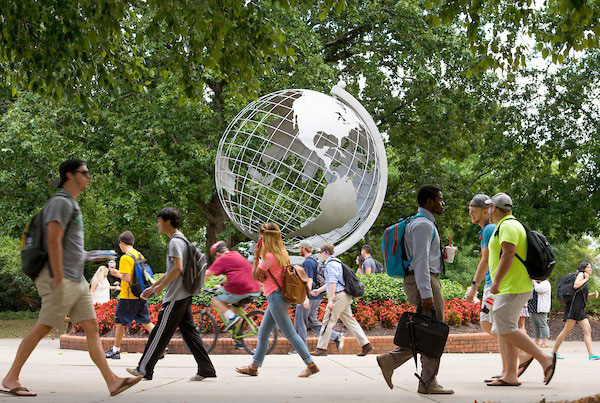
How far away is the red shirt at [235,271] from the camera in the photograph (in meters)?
11.3

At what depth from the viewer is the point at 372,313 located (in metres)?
14.7

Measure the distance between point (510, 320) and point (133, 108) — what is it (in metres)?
16.2

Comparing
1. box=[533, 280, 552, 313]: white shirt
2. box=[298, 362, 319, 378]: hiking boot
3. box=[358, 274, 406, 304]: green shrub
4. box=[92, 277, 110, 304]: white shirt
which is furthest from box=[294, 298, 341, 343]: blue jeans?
box=[92, 277, 110, 304]: white shirt

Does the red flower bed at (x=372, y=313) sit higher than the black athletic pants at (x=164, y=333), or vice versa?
the red flower bed at (x=372, y=313)

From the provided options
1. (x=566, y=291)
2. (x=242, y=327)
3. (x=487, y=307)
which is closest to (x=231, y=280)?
(x=242, y=327)

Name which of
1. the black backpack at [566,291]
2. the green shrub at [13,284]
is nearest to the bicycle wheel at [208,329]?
the black backpack at [566,291]

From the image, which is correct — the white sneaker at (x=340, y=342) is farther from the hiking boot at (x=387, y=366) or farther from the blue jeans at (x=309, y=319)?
the hiking boot at (x=387, y=366)

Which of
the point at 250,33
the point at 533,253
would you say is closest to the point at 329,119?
the point at 250,33

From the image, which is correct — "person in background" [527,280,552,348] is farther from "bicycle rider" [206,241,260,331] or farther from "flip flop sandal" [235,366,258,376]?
"flip flop sandal" [235,366,258,376]

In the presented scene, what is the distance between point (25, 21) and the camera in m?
10.3

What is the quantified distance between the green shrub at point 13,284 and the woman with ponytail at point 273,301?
23.5m

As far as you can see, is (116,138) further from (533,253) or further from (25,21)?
(533,253)

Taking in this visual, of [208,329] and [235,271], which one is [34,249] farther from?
[208,329]

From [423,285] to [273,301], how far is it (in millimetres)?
2135
